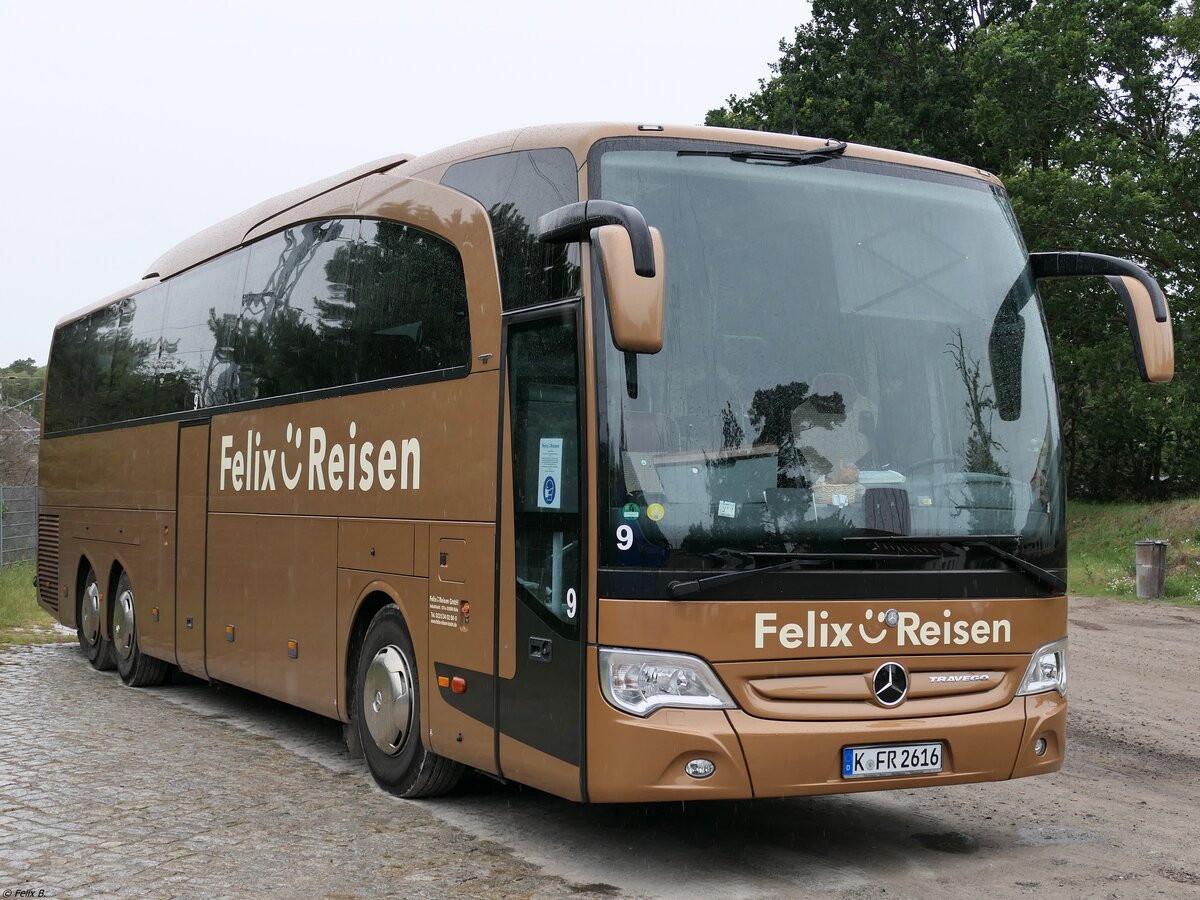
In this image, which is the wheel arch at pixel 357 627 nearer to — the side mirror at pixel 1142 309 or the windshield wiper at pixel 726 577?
the windshield wiper at pixel 726 577

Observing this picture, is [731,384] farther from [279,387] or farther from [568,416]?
[279,387]

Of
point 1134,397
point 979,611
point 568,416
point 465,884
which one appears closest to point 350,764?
point 465,884

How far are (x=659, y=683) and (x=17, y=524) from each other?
24.5m

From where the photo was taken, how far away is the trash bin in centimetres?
2341

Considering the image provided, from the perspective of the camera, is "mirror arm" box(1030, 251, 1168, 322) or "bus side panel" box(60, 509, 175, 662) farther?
"bus side panel" box(60, 509, 175, 662)

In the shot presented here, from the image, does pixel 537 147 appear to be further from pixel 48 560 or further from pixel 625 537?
pixel 48 560

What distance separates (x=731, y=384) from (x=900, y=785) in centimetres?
195

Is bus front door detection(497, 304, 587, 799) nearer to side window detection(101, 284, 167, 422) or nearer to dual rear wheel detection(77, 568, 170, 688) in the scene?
side window detection(101, 284, 167, 422)

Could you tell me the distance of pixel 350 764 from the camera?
373 inches

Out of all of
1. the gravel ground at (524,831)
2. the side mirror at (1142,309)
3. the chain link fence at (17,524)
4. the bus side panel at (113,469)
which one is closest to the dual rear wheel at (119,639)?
the bus side panel at (113,469)

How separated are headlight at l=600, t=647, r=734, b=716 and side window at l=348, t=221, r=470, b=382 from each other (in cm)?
214

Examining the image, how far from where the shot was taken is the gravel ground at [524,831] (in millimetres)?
6438

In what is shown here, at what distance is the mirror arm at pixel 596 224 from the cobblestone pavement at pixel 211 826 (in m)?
2.71

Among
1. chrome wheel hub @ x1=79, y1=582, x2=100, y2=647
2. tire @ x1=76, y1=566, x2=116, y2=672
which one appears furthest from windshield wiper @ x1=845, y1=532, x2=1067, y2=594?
chrome wheel hub @ x1=79, y1=582, x2=100, y2=647
